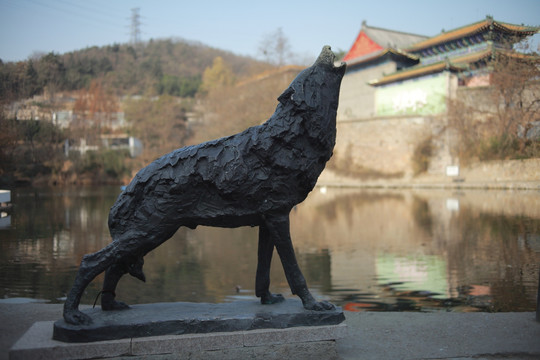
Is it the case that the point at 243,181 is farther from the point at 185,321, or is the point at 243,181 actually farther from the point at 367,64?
the point at 367,64

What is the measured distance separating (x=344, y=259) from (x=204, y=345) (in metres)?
6.59

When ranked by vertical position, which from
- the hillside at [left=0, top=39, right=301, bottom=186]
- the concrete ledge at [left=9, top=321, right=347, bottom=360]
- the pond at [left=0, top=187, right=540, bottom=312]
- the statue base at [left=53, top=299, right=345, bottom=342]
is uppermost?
the hillside at [left=0, top=39, right=301, bottom=186]

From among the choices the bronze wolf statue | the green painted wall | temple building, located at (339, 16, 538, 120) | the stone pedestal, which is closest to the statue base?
the stone pedestal

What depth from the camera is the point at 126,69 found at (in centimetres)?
6228

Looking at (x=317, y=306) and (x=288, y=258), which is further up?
(x=288, y=258)

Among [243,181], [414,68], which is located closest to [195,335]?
[243,181]

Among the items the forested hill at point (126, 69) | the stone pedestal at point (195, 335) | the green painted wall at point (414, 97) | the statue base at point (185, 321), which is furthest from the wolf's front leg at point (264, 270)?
the green painted wall at point (414, 97)

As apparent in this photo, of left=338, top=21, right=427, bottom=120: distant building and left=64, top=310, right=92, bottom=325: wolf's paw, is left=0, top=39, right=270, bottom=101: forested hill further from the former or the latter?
left=64, top=310, right=92, bottom=325: wolf's paw

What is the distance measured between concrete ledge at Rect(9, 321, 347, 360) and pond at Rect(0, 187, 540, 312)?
108 inches

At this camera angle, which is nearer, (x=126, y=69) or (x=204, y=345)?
(x=204, y=345)

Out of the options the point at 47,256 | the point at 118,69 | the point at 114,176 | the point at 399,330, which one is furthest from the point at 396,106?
the point at 118,69

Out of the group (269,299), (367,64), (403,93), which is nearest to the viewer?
(269,299)

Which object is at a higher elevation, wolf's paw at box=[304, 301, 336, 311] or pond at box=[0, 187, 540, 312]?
wolf's paw at box=[304, 301, 336, 311]

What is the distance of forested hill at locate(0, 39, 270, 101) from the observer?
16545 mm
